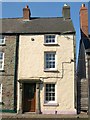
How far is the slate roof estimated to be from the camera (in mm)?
A: 20847

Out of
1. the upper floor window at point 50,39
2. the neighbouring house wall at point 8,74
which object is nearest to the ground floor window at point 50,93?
the neighbouring house wall at point 8,74

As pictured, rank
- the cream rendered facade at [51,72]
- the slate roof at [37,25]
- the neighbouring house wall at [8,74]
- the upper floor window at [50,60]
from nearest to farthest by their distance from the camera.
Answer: the cream rendered facade at [51,72]
the neighbouring house wall at [8,74]
the upper floor window at [50,60]
the slate roof at [37,25]

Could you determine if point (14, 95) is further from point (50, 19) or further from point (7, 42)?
point (50, 19)

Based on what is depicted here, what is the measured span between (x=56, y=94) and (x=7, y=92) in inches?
146

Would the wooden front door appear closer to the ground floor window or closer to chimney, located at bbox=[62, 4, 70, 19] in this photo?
the ground floor window

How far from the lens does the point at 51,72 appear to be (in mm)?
19766

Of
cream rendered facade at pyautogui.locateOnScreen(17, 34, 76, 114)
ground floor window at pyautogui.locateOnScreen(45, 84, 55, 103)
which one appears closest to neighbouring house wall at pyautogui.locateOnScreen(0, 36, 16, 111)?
cream rendered facade at pyautogui.locateOnScreen(17, 34, 76, 114)

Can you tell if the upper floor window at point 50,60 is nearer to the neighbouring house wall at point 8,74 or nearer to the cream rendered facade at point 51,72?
the cream rendered facade at point 51,72

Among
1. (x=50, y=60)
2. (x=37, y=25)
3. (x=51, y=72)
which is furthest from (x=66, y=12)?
(x=51, y=72)

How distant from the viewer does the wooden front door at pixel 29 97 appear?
776 inches

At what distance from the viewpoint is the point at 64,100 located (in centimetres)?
1931

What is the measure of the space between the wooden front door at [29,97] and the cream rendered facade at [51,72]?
482 millimetres

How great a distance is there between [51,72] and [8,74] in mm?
3314

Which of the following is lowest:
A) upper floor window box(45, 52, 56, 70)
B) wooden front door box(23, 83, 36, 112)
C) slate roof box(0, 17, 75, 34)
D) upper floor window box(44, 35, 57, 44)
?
wooden front door box(23, 83, 36, 112)
